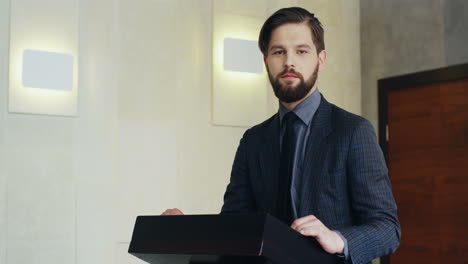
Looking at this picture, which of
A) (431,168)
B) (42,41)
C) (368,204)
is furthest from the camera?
(431,168)

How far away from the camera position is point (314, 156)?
1570 millimetres

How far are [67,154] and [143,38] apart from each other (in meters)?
0.88

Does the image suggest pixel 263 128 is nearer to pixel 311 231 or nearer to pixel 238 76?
pixel 311 231

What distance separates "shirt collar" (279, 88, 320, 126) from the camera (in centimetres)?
162

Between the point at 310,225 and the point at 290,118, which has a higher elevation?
the point at 290,118

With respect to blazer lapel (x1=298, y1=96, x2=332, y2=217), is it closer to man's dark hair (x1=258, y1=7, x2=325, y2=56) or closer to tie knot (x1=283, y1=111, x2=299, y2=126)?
tie knot (x1=283, y1=111, x2=299, y2=126)

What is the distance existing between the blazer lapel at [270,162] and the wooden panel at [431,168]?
9.89ft

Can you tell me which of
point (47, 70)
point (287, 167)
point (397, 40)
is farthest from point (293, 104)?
point (397, 40)

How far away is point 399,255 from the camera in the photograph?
486 cm

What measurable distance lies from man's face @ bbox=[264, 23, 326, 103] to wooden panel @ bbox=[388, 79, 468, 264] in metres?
3.15

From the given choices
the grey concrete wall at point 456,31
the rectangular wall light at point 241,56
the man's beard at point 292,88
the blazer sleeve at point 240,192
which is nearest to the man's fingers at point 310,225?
the man's beard at point 292,88

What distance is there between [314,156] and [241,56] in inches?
125

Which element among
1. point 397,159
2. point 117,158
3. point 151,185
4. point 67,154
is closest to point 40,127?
point 67,154

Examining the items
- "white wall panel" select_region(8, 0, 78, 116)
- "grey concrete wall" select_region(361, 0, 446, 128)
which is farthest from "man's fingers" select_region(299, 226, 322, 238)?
"grey concrete wall" select_region(361, 0, 446, 128)
